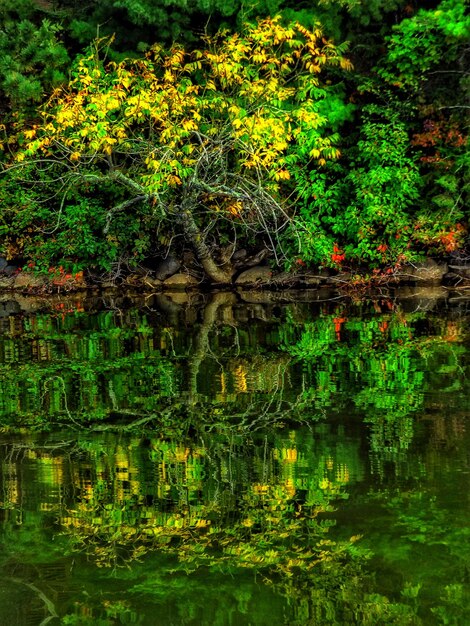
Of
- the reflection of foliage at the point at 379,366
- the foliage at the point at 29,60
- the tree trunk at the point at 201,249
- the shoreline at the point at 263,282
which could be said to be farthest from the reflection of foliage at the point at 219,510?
the foliage at the point at 29,60

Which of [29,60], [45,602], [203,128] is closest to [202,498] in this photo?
[45,602]

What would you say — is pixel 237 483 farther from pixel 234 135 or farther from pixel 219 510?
pixel 234 135

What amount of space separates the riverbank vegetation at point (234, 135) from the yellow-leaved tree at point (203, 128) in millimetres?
47

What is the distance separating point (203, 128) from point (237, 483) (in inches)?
462

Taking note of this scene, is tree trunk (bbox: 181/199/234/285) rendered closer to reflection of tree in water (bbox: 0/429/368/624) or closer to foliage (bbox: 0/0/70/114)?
foliage (bbox: 0/0/70/114)

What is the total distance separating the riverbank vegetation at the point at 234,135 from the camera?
16.0m

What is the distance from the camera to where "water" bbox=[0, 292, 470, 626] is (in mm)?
4258

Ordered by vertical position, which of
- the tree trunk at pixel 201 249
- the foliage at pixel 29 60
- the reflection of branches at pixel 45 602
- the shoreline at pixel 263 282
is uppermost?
the foliage at pixel 29 60

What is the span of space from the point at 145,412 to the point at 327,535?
10.6ft

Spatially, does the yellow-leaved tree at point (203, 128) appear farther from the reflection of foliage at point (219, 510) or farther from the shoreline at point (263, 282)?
the reflection of foliage at point (219, 510)

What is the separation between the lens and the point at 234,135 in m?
15.5

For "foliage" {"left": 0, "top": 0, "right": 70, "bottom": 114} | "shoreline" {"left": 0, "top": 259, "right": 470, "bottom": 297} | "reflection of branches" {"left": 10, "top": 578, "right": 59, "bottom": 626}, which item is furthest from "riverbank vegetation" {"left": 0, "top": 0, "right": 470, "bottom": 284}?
"reflection of branches" {"left": 10, "top": 578, "right": 59, "bottom": 626}

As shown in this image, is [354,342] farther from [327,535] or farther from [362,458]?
[327,535]

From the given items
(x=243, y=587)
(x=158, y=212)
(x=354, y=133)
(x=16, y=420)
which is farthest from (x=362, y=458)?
(x=354, y=133)
